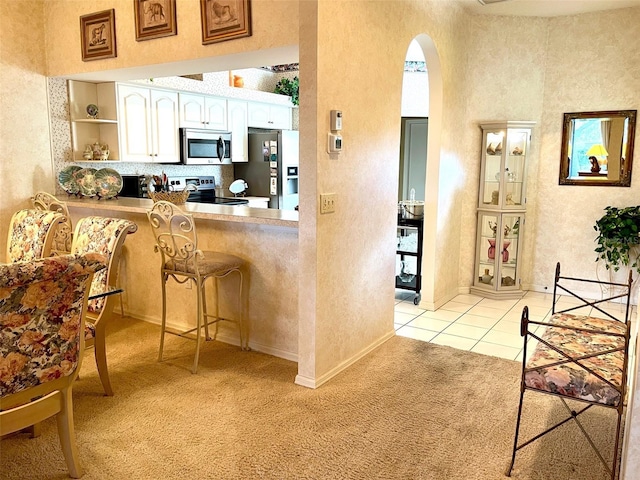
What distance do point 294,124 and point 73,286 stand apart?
235 inches

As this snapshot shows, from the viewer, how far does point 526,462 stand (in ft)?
7.48

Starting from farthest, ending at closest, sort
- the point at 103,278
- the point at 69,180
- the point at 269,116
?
the point at 269,116 < the point at 69,180 < the point at 103,278

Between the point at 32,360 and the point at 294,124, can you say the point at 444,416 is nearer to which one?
the point at 32,360

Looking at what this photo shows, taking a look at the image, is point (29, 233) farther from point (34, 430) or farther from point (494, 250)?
point (494, 250)

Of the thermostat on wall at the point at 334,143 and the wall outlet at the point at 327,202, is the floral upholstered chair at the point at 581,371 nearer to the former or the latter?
the wall outlet at the point at 327,202

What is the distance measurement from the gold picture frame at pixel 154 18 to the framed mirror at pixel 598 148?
382 centimetres

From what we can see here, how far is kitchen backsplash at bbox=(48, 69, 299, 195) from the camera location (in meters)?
4.50

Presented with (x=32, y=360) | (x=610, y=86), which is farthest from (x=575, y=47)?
(x=32, y=360)

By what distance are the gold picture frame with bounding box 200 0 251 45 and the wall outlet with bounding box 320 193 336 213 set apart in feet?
4.11

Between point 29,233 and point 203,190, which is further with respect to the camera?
point 203,190

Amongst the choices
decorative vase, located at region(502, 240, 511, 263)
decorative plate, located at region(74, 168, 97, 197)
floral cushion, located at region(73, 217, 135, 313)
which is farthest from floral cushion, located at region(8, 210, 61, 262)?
decorative vase, located at region(502, 240, 511, 263)

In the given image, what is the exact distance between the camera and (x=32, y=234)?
314 centimetres

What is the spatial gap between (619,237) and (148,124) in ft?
15.6

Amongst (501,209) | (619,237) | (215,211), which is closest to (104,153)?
(215,211)
